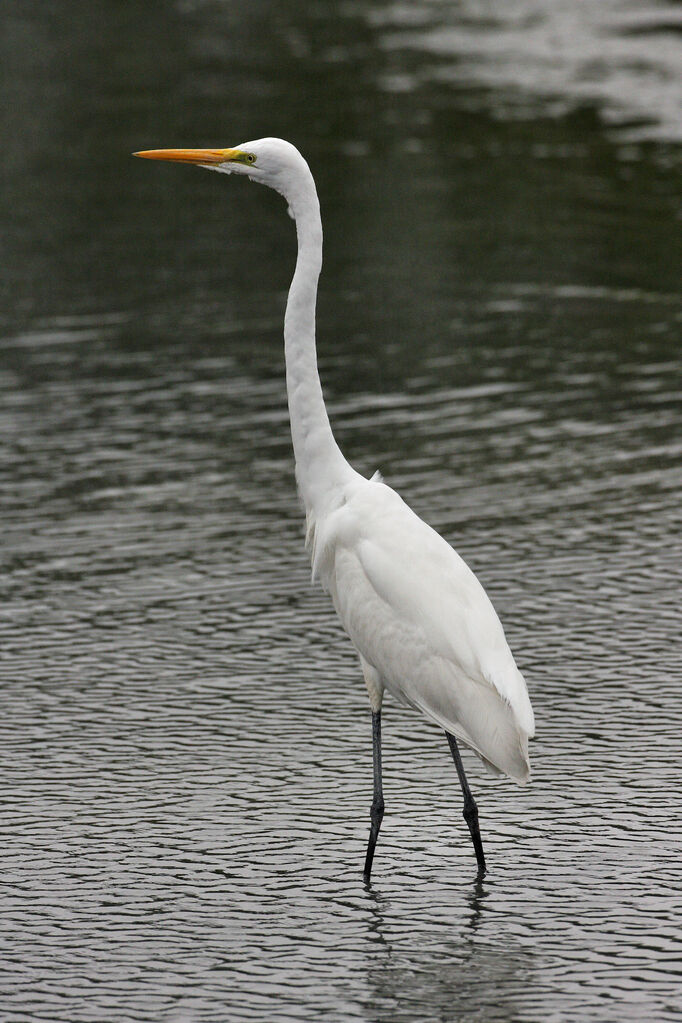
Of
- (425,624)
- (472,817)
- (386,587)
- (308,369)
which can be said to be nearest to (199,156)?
(308,369)

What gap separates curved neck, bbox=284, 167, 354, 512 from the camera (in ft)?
21.2

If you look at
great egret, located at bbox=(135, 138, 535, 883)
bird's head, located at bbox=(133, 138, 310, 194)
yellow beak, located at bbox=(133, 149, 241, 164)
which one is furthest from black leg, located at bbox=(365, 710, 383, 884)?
yellow beak, located at bbox=(133, 149, 241, 164)

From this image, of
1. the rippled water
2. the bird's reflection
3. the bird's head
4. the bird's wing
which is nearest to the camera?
the bird's reflection

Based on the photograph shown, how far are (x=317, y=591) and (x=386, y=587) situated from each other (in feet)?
9.15

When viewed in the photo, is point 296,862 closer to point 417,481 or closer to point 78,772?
point 78,772

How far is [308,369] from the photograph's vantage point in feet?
21.2

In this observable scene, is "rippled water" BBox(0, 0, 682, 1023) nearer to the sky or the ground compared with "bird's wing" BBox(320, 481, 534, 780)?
nearer to the ground

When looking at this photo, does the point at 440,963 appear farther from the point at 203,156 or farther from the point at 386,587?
the point at 203,156

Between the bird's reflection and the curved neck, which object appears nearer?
the bird's reflection

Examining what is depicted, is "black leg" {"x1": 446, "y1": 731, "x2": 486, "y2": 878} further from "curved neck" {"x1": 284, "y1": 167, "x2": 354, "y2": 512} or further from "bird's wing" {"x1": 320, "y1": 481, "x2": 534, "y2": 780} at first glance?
"curved neck" {"x1": 284, "y1": 167, "x2": 354, "y2": 512}

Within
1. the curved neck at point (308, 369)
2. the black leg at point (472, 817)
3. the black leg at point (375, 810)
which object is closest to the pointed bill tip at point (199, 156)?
the curved neck at point (308, 369)

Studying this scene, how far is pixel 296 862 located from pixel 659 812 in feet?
4.31

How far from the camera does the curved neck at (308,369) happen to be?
645 cm

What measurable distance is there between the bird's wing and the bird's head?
3.73 feet
